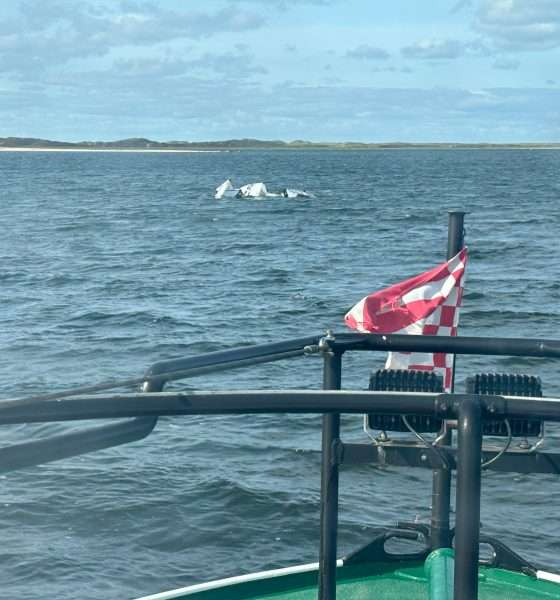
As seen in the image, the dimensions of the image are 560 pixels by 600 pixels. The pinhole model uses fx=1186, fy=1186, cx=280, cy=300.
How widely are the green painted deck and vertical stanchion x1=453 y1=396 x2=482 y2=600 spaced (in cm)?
272

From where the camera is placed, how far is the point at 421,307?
6.14m

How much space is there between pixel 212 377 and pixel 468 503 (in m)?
17.5

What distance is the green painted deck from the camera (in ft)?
17.6

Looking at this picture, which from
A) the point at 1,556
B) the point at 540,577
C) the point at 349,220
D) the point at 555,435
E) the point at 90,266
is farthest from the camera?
the point at 349,220

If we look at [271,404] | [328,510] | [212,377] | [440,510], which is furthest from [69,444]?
[212,377]

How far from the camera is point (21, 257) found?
144 feet

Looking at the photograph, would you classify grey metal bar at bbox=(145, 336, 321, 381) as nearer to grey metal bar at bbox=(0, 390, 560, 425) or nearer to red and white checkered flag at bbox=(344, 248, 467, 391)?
grey metal bar at bbox=(0, 390, 560, 425)

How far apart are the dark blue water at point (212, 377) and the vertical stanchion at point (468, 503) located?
9.72 meters

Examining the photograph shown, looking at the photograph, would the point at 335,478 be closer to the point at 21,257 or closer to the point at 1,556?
the point at 1,556

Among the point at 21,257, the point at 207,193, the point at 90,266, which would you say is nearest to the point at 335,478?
the point at 90,266

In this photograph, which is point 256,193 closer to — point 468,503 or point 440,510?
point 440,510

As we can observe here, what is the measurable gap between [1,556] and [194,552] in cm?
209

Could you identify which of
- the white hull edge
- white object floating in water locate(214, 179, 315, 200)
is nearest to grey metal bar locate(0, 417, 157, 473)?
the white hull edge

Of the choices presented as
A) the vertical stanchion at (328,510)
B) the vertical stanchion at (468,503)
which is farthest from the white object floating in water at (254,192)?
the vertical stanchion at (468,503)
